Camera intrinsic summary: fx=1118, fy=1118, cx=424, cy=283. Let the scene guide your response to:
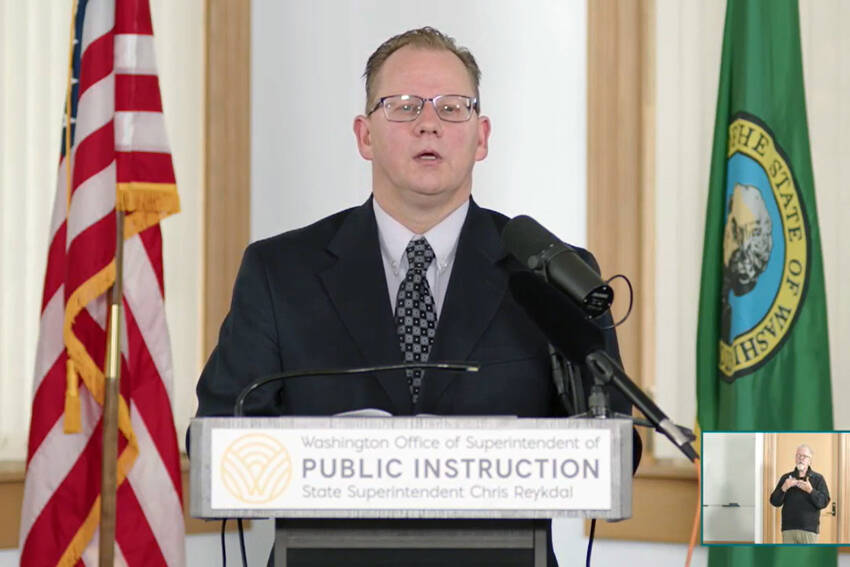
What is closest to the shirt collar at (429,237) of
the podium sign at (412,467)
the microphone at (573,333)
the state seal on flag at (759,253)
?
the microphone at (573,333)

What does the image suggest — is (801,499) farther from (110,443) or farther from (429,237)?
(110,443)

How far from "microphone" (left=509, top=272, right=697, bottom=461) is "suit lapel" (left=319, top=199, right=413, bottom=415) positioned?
335 millimetres

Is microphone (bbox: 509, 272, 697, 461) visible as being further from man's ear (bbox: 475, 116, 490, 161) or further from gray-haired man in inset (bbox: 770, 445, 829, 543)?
gray-haired man in inset (bbox: 770, 445, 829, 543)

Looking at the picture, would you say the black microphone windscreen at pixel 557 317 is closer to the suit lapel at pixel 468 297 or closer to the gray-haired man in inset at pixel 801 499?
the suit lapel at pixel 468 297

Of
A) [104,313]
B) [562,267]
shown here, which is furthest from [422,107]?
[104,313]

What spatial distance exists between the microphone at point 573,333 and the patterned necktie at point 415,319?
1.09 ft

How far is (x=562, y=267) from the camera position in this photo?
1.43m

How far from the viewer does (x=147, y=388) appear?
10.3 feet

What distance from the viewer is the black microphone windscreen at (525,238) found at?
1.49 meters

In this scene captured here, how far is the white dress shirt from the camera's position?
205 centimetres

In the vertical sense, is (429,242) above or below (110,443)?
above

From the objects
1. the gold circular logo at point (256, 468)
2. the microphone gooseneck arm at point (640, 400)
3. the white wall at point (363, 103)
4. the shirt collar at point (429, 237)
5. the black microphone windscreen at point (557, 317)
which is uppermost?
the white wall at point (363, 103)

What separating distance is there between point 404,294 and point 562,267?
0.60m

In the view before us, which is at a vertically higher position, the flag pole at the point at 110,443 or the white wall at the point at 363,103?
the white wall at the point at 363,103
